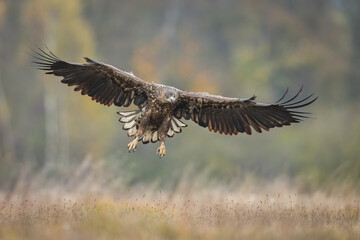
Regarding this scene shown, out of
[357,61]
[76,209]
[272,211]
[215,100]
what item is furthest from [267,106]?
[357,61]

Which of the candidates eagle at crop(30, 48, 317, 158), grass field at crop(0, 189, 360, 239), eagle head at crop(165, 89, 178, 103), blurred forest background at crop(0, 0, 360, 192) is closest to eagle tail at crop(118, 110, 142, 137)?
eagle at crop(30, 48, 317, 158)

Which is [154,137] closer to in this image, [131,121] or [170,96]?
[131,121]

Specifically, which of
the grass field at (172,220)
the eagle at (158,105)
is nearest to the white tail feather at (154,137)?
the eagle at (158,105)

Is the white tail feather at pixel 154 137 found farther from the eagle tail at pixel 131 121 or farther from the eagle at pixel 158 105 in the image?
the eagle tail at pixel 131 121

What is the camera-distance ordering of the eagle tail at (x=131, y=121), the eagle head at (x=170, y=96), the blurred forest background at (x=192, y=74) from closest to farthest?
the eagle head at (x=170, y=96) < the eagle tail at (x=131, y=121) < the blurred forest background at (x=192, y=74)

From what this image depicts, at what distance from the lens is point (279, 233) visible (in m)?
6.45

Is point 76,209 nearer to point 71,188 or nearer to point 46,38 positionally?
point 71,188

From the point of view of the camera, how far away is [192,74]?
27.0 m

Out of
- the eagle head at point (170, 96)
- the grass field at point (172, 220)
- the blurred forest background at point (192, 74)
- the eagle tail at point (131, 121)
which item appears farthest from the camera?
the blurred forest background at point (192, 74)

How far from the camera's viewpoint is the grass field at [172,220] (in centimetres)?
623

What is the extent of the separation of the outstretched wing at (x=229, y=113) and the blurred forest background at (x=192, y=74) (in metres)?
10.3

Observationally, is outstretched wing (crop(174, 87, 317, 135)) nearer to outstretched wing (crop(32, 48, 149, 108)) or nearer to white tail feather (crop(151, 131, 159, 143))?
white tail feather (crop(151, 131, 159, 143))

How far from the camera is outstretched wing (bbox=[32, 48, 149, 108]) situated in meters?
8.62

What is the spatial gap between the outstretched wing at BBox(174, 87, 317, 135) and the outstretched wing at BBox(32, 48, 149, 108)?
27.4 inches
